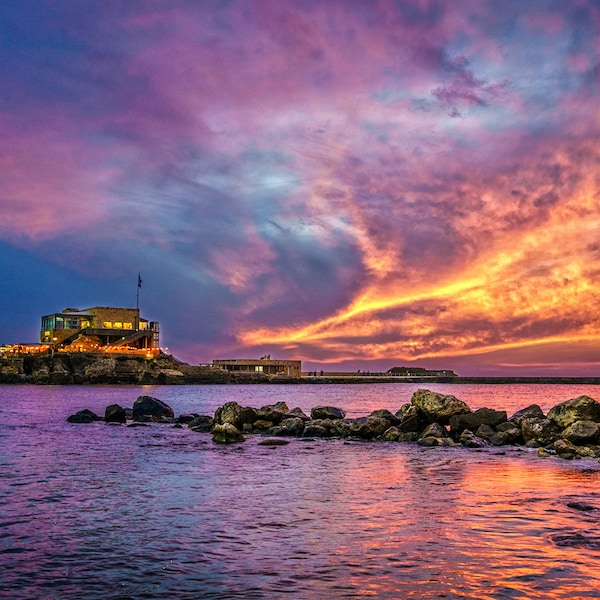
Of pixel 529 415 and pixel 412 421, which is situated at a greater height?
pixel 529 415

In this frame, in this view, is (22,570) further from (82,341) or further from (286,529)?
(82,341)

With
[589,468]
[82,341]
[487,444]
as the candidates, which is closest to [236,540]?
[589,468]

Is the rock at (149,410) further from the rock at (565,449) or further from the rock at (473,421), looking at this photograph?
the rock at (565,449)

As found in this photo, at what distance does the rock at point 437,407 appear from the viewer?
Result: 37.6m

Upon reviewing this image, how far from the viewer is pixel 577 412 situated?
32812mm

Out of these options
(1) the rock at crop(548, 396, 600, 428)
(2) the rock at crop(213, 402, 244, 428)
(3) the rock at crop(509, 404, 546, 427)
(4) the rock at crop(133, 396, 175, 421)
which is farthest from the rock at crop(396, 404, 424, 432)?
(4) the rock at crop(133, 396, 175, 421)

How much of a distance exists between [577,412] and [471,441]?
6156 millimetres

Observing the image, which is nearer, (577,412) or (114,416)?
(577,412)

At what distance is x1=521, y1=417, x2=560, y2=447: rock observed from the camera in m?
32.7

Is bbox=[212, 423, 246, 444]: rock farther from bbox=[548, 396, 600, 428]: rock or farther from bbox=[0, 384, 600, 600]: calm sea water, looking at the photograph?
bbox=[548, 396, 600, 428]: rock

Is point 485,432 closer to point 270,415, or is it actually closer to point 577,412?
point 577,412

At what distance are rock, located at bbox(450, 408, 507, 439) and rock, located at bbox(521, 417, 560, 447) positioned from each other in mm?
1974

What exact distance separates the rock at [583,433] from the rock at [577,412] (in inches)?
38.5

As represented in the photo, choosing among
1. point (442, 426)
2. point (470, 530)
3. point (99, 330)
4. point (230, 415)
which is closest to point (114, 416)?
point (230, 415)
